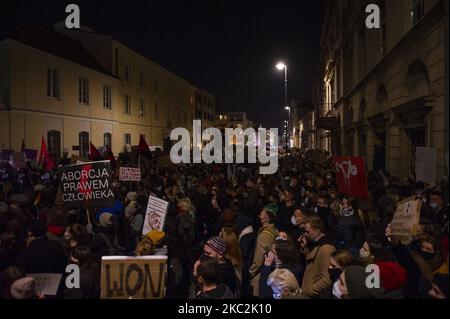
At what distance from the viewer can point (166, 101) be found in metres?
49.5

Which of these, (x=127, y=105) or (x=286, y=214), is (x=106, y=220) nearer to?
(x=286, y=214)

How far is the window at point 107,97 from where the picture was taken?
3403cm

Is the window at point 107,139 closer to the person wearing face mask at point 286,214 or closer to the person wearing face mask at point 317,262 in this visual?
the person wearing face mask at point 286,214

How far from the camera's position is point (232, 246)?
5492mm

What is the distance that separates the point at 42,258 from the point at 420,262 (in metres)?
4.44

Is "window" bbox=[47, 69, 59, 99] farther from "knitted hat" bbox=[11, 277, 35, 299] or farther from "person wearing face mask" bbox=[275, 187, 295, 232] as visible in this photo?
"knitted hat" bbox=[11, 277, 35, 299]

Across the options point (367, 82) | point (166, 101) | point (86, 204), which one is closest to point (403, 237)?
point (86, 204)

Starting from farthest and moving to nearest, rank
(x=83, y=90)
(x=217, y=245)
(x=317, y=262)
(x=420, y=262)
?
(x=83, y=90) → (x=217, y=245) → (x=317, y=262) → (x=420, y=262)

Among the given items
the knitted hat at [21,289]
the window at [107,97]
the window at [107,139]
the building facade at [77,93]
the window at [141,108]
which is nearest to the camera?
the knitted hat at [21,289]

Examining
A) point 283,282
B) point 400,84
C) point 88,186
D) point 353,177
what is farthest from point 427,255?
point 400,84

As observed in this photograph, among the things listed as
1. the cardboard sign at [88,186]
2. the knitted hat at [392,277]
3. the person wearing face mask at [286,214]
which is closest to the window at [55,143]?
the cardboard sign at [88,186]

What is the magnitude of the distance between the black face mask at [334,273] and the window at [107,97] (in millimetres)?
32032

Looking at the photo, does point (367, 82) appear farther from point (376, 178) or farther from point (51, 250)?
point (51, 250)
